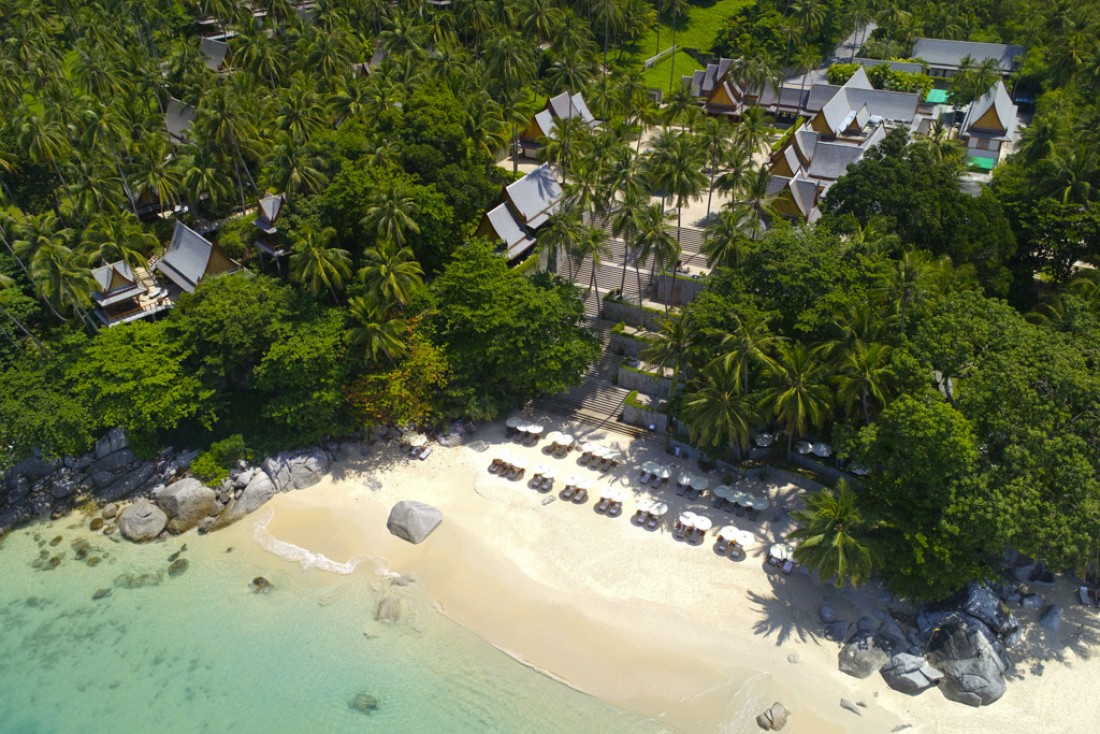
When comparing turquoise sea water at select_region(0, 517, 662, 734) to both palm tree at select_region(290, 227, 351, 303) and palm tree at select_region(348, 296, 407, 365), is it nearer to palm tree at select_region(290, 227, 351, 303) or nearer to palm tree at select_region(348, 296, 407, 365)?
palm tree at select_region(348, 296, 407, 365)

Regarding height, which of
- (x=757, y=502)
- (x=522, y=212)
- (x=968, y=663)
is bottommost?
(x=968, y=663)

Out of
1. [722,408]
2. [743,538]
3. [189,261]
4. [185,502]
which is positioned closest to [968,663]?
[743,538]

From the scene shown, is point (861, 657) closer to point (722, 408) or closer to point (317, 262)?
point (722, 408)

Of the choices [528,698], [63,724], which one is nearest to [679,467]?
[528,698]

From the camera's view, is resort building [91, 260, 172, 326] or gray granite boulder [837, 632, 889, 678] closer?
gray granite boulder [837, 632, 889, 678]

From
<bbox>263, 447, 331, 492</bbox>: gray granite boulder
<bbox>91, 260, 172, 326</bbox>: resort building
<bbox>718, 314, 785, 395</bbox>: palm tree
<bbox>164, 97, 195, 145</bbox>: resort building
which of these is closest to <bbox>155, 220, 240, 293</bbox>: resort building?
<bbox>91, 260, 172, 326</bbox>: resort building

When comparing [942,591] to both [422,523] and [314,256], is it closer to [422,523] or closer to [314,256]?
[422,523]

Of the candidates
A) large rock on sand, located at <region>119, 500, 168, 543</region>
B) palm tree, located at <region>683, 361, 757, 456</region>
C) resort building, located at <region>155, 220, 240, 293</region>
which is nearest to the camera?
palm tree, located at <region>683, 361, 757, 456</region>
